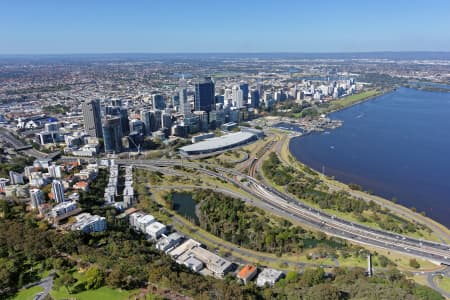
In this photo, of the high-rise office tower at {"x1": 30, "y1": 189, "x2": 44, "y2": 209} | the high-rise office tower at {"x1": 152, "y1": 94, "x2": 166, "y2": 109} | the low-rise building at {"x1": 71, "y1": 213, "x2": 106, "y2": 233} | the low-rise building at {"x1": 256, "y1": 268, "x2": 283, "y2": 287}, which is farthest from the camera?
the high-rise office tower at {"x1": 152, "y1": 94, "x2": 166, "y2": 109}

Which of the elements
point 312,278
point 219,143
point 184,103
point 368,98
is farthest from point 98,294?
point 368,98

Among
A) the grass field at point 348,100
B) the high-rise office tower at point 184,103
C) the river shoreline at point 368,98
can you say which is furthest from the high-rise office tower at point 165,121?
the river shoreline at point 368,98

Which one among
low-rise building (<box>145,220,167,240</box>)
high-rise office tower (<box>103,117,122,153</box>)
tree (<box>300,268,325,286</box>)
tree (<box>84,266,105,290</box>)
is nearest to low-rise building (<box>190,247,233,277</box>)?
low-rise building (<box>145,220,167,240</box>)

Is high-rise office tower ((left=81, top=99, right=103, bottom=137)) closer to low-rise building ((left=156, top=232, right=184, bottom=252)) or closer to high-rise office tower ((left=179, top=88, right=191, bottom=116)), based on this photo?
high-rise office tower ((left=179, top=88, right=191, bottom=116))

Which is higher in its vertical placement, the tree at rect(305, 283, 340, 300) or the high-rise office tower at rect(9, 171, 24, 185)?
the tree at rect(305, 283, 340, 300)

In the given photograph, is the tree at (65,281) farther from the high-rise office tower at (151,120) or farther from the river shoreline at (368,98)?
the river shoreline at (368,98)

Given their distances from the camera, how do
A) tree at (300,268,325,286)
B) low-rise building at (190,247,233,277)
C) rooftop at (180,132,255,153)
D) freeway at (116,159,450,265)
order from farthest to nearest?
rooftop at (180,132,255,153) < freeway at (116,159,450,265) < low-rise building at (190,247,233,277) < tree at (300,268,325,286)

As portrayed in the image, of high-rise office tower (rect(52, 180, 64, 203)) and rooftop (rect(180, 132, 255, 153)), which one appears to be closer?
high-rise office tower (rect(52, 180, 64, 203))
